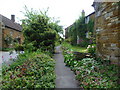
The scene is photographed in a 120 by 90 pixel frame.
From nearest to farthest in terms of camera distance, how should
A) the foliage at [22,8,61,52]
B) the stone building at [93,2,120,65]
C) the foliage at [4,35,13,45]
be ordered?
the stone building at [93,2,120,65], the foliage at [22,8,61,52], the foliage at [4,35,13,45]

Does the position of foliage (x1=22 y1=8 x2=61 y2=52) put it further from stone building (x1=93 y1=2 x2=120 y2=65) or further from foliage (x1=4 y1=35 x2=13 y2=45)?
foliage (x1=4 y1=35 x2=13 y2=45)

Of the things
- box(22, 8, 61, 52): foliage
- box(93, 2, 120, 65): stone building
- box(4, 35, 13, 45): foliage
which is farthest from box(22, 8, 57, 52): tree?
box(4, 35, 13, 45): foliage

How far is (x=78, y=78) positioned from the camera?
140 inches

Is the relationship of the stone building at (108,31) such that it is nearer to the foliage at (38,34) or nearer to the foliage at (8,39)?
the foliage at (38,34)

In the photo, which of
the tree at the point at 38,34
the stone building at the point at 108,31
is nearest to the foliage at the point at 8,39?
the tree at the point at 38,34

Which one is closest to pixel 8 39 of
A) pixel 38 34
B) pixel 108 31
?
pixel 38 34

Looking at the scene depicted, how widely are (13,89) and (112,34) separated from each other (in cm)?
398

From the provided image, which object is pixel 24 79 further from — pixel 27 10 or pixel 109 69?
pixel 27 10

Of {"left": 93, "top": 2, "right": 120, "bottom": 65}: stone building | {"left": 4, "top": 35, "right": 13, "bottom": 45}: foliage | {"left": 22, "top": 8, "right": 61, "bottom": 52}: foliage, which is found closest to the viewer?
{"left": 93, "top": 2, "right": 120, "bottom": 65}: stone building

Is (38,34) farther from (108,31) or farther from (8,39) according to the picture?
(8,39)

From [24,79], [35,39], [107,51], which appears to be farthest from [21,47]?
[107,51]

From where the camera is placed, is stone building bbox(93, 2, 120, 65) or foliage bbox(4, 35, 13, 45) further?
foliage bbox(4, 35, 13, 45)

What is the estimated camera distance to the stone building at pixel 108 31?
3.55 metres

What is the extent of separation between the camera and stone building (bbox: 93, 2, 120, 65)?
3551mm
